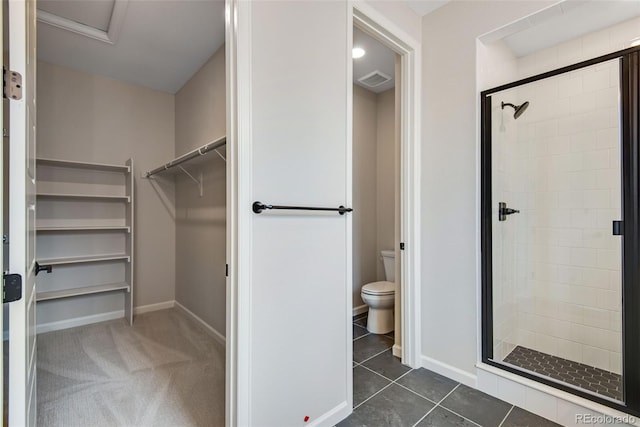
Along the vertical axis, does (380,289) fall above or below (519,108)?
below

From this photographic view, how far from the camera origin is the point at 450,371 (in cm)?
199

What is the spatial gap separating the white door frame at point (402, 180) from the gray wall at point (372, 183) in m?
1.03

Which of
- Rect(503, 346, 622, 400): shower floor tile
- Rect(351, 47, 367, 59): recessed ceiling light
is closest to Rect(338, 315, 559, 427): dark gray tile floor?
Rect(503, 346, 622, 400): shower floor tile

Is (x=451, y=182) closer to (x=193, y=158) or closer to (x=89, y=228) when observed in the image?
(x=193, y=158)

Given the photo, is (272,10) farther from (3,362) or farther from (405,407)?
(405,407)

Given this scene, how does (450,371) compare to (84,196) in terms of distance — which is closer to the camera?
(450,371)

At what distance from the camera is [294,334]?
1438 millimetres

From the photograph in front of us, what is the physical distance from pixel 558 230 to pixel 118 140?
4014mm

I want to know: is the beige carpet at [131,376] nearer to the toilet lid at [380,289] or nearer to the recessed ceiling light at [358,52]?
the toilet lid at [380,289]

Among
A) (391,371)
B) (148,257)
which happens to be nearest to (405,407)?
(391,371)

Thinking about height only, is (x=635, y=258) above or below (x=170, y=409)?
above

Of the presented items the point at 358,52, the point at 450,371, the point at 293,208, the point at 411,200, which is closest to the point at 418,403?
the point at 450,371

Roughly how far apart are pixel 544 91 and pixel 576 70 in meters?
0.46

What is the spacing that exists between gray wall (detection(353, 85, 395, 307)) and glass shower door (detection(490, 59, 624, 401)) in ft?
4.12
